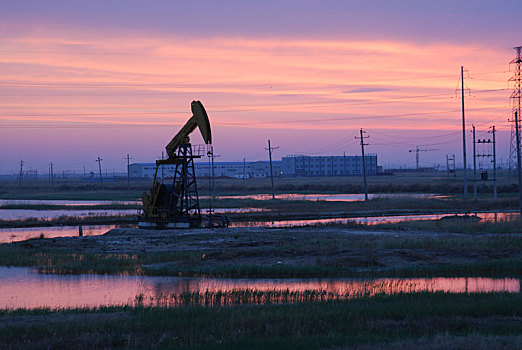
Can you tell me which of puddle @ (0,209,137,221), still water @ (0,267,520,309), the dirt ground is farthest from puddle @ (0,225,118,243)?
still water @ (0,267,520,309)

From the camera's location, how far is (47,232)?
36094mm

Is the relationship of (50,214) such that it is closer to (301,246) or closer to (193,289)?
(301,246)

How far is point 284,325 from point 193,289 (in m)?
6.36

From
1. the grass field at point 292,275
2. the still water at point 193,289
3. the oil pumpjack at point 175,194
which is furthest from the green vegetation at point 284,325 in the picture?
the oil pumpjack at point 175,194

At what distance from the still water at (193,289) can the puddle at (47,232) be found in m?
12.1

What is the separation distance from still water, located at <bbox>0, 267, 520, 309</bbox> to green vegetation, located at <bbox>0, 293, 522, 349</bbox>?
4.97 ft

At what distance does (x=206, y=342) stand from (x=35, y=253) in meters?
17.0

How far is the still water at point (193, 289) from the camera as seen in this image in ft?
53.0

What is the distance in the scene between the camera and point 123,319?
1284 cm

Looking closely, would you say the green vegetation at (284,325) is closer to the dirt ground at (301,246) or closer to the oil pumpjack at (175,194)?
the dirt ground at (301,246)

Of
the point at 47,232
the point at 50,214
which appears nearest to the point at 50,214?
the point at 50,214

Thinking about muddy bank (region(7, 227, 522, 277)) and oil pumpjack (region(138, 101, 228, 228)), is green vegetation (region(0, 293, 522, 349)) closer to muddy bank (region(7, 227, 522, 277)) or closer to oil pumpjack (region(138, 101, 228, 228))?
muddy bank (region(7, 227, 522, 277))

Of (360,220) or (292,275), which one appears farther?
(360,220)

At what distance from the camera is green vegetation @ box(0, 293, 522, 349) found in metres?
10.9
